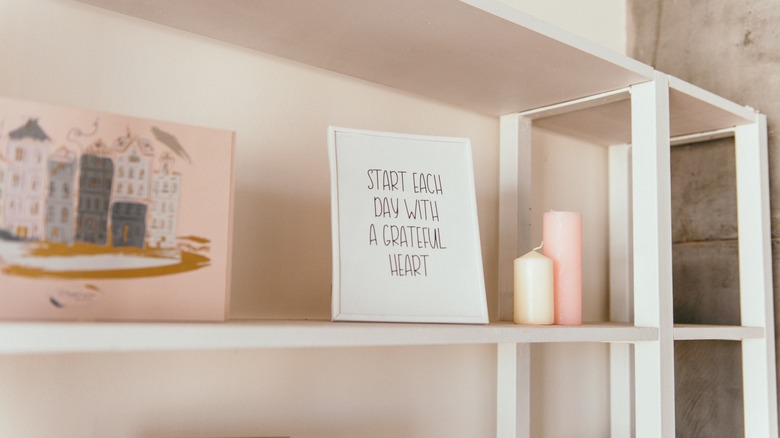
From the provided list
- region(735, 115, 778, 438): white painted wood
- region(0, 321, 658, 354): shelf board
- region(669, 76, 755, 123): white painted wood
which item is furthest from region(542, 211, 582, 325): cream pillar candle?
region(735, 115, 778, 438): white painted wood

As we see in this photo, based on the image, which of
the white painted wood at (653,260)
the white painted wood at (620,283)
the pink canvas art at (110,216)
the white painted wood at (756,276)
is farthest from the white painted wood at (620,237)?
the pink canvas art at (110,216)

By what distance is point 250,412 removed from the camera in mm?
1022

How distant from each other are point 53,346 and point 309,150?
62 centimetres


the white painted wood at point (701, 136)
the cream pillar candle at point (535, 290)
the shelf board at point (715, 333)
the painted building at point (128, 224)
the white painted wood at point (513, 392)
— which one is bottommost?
the white painted wood at point (513, 392)

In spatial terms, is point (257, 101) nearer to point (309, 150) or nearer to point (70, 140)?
point (309, 150)

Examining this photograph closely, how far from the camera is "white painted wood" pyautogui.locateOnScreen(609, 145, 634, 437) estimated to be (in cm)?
161

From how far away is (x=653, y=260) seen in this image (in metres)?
1.13

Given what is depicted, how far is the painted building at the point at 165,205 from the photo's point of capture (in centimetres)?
71

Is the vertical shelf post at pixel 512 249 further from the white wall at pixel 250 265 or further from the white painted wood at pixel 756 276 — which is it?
the white painted wood at pixel 756 276

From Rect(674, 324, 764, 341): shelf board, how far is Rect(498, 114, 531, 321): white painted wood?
0.31 metres

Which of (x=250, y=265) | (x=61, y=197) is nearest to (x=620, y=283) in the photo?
(x=250, y=265)

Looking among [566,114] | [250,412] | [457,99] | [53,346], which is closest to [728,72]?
[566,114]

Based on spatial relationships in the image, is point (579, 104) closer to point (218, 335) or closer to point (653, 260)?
point (653, 260)
